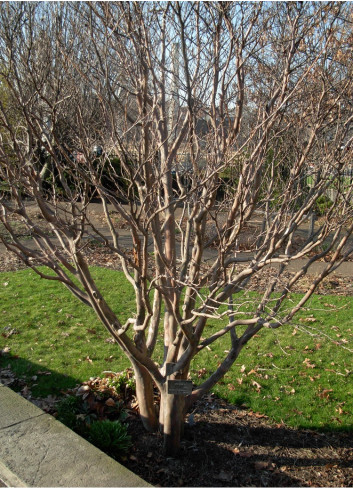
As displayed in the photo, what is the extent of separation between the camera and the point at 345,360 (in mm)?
5527

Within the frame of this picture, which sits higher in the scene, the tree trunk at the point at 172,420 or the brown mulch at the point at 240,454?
the tree trunk at the point at 172,420

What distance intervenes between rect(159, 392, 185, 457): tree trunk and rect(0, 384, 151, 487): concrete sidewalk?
2.32ft

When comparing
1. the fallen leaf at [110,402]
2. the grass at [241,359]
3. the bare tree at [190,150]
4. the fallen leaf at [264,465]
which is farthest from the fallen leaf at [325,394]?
the fallen leaf at [110,402]

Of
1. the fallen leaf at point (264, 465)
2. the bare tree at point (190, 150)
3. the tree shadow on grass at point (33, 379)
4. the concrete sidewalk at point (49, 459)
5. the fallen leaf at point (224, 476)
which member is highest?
the bare tree at point (190, 150)

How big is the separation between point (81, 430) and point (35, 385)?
112 cm

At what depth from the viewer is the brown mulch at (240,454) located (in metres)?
3.48

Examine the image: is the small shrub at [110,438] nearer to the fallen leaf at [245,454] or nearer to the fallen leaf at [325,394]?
the fallen leaf at [245,454]

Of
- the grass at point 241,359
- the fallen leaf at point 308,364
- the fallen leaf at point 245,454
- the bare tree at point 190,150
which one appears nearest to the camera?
the bare tree at point 190,150

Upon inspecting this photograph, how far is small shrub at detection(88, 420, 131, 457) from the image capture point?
11.6ft

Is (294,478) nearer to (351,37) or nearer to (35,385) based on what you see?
(35,385)

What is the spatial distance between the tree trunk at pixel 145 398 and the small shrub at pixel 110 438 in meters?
0.28

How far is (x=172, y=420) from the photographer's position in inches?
144

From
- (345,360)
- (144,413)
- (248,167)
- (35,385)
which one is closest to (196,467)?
(144,413)

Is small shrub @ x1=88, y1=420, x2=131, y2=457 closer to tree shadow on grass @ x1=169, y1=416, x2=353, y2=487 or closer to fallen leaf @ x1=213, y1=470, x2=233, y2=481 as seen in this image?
tree shadow on grass @ x1=169, y1=416, x2=353, y2=487
